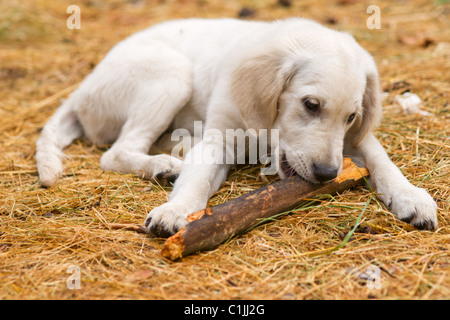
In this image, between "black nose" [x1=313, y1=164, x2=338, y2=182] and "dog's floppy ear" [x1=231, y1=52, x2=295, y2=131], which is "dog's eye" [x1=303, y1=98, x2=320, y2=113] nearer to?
"dog's floppy ear" [x1=231, y1=52, x2=295, y2=131]

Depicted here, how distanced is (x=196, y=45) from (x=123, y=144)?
1171 millimetres

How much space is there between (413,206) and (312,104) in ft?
2.76

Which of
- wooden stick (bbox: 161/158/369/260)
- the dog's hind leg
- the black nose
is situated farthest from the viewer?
the dog's hind leg

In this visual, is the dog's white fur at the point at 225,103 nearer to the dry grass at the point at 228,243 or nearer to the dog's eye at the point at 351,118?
the dog's eye at the point at 351,118

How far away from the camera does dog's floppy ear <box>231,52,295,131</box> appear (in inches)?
113

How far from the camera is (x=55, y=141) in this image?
3902 mm

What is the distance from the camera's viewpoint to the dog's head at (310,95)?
269 centimetres

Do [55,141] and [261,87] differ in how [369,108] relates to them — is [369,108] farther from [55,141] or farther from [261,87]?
[55,141]

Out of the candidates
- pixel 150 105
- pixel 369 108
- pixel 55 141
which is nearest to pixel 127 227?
pixel 150 105

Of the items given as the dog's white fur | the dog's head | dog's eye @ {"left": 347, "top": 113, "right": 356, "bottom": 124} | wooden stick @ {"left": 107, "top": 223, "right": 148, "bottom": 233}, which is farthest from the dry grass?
dog's eye @ {"left": 347, "top": 113, "right": 356, "bottom": 124}

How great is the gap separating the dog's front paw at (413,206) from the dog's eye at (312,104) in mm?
672

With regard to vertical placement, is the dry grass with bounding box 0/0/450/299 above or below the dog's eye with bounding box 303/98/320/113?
below

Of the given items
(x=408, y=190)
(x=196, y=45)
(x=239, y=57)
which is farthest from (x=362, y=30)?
(x=408, y=190)

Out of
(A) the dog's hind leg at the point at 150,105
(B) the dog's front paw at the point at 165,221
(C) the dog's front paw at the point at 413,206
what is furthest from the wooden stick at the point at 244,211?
(A) the dog's hind leg at the point at 150,105
